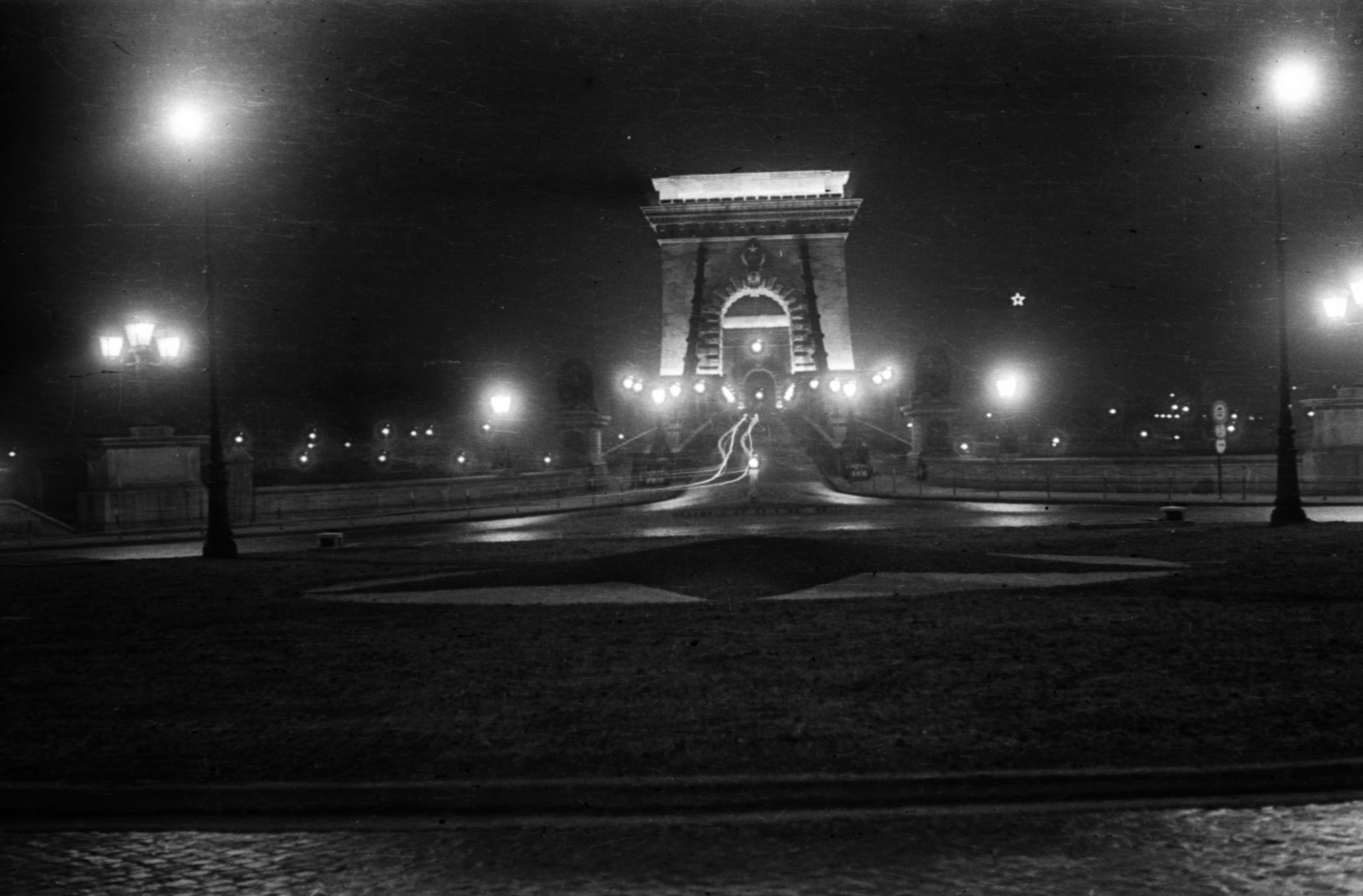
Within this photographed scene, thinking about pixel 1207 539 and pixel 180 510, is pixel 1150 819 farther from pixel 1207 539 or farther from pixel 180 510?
pixel 180 510

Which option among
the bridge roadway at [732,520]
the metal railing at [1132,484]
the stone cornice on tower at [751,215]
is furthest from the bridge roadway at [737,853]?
the stone cornice on tower at [751,215]

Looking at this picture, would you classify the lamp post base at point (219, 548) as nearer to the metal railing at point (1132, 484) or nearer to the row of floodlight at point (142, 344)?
the row of floodlight at point (142, 344)

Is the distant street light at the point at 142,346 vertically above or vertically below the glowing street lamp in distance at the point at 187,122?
below

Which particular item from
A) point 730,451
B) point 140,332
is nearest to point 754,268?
point 730,451

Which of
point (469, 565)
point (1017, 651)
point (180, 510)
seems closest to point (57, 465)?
point (180, 510)

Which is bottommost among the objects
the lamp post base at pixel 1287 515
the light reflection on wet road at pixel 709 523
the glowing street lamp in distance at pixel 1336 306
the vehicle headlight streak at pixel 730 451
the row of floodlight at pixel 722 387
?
the light reflection on wet road at pixel 709 523
